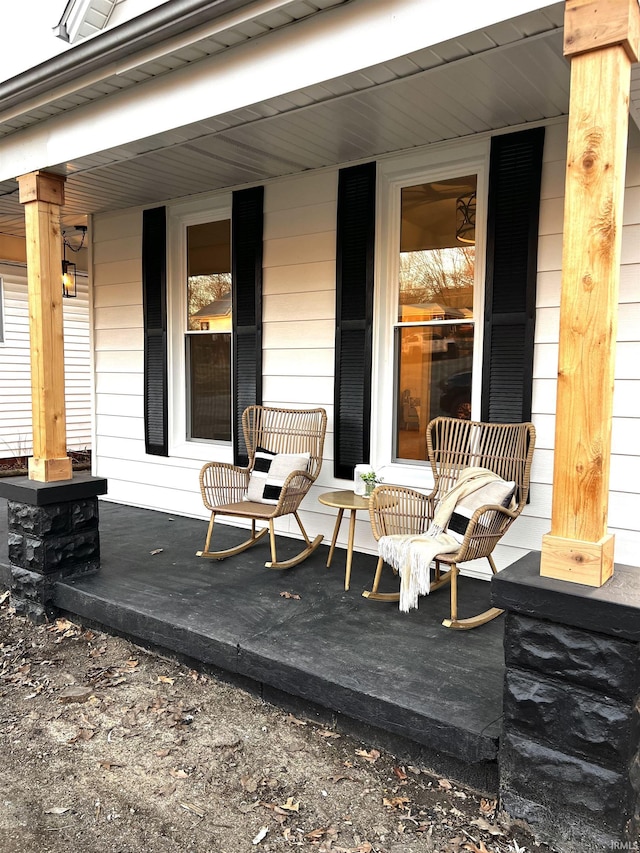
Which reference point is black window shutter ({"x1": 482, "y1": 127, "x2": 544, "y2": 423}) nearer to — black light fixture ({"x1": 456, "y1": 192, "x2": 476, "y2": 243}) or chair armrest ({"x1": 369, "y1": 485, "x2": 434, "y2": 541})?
black light fixture ({"x1": 456, "y1": 192, "x2": 476, "y2": 243})

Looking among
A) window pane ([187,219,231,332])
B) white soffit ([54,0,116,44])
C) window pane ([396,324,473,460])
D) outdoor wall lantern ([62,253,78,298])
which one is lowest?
window pane ([396,324,473,460])

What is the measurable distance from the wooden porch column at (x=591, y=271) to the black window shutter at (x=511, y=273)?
1.48 m

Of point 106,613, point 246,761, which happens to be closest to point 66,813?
point 246,761

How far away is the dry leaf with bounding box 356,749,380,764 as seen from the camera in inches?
90.1

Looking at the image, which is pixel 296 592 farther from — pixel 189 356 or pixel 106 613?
pixel 189 356

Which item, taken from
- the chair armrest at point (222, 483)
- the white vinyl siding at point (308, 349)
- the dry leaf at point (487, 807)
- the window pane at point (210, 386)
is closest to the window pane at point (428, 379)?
the white vinyl siding at point (308, 349)

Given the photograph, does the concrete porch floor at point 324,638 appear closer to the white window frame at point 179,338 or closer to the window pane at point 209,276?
the white window frame at point 179,338

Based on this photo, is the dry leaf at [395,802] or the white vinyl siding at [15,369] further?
the white vinyl siding at [15,369]

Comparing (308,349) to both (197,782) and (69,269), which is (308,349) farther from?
(69,269)

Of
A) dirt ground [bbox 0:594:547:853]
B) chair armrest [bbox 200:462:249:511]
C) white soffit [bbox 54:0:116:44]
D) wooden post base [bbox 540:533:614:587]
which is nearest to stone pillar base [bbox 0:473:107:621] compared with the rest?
chair armrest [bbox 200:462:249:511]

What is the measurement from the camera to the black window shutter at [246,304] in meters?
4.53

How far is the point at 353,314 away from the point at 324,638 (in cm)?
207

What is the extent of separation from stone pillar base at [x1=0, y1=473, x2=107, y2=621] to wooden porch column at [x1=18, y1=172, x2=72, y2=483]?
0.14 m

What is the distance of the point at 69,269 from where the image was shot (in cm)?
856
